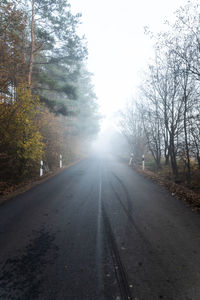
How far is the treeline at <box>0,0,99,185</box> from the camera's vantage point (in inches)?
282

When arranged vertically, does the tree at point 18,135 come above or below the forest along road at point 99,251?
above

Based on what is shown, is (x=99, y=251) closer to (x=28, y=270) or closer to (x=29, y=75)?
(x=28, y=270)

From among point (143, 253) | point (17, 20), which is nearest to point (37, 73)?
point (17, 20)

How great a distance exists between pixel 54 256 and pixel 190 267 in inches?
80.1

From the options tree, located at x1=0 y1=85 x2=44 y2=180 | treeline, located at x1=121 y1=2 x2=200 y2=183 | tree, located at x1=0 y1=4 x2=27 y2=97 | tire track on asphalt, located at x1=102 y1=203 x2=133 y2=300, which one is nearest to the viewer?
tire track on asphalt, located at x1=102 y1=203 x2=133 y2=300

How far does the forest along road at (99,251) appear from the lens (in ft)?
6.32

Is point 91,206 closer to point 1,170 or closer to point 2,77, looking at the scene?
point 1,170

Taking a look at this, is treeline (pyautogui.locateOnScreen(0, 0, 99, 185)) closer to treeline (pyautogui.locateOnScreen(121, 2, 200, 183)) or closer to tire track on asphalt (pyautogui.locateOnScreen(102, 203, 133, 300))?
treeline (pyautogui.locateOnScreen(121, 2, 200, 183))

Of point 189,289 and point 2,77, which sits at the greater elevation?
point 2,77

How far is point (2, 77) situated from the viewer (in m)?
7.46

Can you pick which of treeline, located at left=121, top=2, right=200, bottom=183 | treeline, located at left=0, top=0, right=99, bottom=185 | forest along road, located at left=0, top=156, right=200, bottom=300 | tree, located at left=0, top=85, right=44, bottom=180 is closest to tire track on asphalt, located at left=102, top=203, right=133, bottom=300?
forest along road, located at left=0, top=156, right=200, bottom=300

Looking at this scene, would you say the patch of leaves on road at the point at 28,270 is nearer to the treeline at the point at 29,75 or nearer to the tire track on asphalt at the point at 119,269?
the tire track on asphalt at the point at 119,269

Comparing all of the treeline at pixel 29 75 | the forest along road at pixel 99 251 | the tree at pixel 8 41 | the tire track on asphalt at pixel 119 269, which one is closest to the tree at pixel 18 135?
the treeline at pixel 29 75

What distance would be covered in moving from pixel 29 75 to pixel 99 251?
34.3 ft
